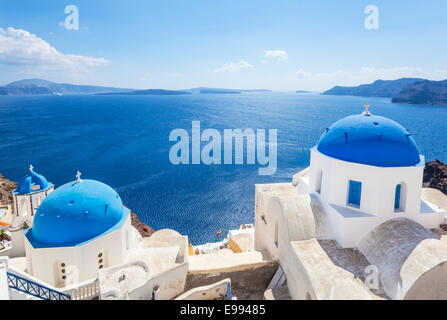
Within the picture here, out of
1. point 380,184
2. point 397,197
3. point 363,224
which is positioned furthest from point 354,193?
point 397,197

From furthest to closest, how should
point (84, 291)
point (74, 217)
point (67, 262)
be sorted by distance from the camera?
1. point (74, 217)
2. point (67, 262)
3. point (84, 291)

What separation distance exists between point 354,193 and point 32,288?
1374cm

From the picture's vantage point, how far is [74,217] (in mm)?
12266

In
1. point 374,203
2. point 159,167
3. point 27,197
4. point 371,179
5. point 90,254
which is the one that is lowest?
point 159,167

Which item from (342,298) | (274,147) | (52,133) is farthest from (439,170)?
(52,133)

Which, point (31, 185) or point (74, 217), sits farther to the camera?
point (31, 185)

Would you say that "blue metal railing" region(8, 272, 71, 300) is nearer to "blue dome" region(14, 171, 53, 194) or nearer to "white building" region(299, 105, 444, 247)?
"blue dome" region(14, 171, 53, 194)

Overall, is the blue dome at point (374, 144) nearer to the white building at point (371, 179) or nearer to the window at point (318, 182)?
the white building at point (371, 179)

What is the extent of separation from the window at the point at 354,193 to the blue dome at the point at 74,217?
37.1 ft

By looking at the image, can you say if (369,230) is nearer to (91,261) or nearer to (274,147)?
(91,261)

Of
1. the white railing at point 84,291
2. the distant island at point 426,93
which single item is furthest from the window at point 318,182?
the distant island at point 426,93

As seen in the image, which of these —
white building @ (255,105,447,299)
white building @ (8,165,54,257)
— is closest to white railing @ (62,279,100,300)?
white building @ (255,105,447,299)

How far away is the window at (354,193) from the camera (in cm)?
1322

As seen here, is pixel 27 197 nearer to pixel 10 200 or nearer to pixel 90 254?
pixel 90 254
